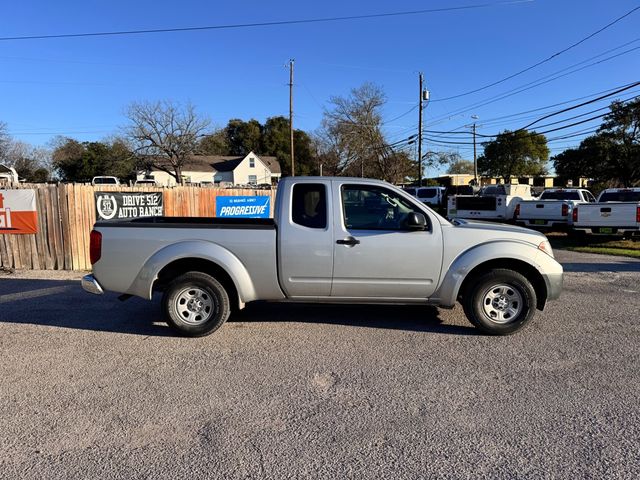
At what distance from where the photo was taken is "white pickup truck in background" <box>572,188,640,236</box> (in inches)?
540

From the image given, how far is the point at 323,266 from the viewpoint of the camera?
534 cm

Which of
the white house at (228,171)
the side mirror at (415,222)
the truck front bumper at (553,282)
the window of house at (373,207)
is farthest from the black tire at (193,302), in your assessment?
the white house at (228,171)

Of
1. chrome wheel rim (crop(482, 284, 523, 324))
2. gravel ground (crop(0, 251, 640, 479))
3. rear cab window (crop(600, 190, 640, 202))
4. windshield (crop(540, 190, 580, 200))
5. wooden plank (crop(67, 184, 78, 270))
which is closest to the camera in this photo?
gravel ground (crop(0, 251, 640, 479))

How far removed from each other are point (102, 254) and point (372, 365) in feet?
10.9

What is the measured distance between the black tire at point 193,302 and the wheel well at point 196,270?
0.12 meters

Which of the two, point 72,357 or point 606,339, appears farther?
point 606,339

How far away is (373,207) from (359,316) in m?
1.61

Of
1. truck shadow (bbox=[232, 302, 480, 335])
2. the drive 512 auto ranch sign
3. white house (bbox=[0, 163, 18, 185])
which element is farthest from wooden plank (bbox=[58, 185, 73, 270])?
truck shadow (bbox=[232, 302, 480, 335])

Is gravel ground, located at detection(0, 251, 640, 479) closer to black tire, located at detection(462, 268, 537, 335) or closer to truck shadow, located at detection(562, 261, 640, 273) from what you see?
black tire, located at detection(462, 268, 537, 335)

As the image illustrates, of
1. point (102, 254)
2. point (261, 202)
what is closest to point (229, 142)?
point (261, 202)

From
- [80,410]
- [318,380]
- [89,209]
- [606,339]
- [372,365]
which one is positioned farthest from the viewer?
[89,209]

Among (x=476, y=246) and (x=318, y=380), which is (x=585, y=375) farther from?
(x=318, y=380)

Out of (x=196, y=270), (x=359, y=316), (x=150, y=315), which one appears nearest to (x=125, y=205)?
(x=150, y=315)

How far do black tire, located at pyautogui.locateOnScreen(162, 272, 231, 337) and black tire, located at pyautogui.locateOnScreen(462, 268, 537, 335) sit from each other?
9.36 feet
